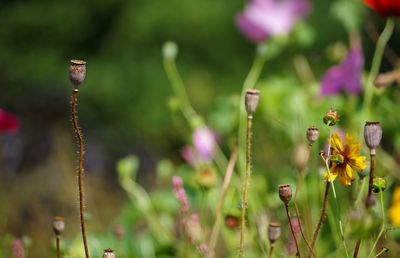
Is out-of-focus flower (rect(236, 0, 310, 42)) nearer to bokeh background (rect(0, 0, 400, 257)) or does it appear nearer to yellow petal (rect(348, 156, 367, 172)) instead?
bokeh background (rect(0, 0, 400, 257))

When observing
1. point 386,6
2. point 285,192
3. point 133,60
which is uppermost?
point 386,6

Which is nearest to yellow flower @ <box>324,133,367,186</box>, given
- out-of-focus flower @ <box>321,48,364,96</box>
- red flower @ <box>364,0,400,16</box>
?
red flower @ <box>364,0,400,16</box>

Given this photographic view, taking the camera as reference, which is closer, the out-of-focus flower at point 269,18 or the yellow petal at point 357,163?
the yellow petal at point 357,163

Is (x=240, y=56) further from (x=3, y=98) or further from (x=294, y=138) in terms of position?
(x=294, y=138)

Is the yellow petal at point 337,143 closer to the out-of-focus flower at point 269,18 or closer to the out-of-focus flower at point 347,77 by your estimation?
the out-of-focus flower at point 347,77

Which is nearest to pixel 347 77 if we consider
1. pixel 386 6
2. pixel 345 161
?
pixel 386 6

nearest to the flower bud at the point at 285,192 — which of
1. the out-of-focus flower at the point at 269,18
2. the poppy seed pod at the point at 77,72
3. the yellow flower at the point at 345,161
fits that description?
the yellow flower at the point at 345,161

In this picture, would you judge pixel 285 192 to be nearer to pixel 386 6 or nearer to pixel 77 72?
pixel 77 72

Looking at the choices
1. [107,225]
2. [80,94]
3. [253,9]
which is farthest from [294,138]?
[80,94]
